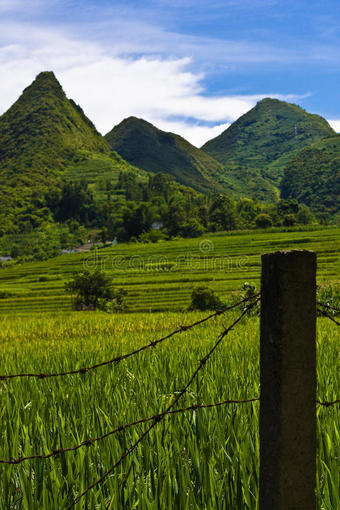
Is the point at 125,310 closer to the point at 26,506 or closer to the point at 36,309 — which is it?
the point at 36,309

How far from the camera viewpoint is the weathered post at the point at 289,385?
53.9 inches

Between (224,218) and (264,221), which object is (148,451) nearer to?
(264,221)

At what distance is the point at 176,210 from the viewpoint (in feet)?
400

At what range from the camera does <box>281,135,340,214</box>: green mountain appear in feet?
524

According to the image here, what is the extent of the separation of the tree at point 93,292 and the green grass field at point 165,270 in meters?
5.76

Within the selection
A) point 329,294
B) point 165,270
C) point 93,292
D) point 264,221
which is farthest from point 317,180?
point 329,294

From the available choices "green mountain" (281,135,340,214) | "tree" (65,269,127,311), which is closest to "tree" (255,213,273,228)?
"green mountain" (281,135,340,214)

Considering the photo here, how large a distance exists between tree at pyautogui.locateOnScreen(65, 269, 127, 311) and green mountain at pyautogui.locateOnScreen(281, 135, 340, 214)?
126 meters

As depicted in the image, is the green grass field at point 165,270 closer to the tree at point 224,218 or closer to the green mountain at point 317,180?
the tree at point 224,218

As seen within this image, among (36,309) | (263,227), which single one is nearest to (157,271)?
(36,309)

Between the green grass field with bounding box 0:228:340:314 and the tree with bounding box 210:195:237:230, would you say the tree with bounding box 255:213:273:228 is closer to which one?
the tree with bounding box 210:195:237:230

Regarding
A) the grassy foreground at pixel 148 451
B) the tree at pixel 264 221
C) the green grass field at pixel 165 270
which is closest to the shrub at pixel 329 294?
the grassy foreground at pixel 148 451

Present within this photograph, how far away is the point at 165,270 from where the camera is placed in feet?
243

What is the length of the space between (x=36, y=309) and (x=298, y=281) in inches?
2121
